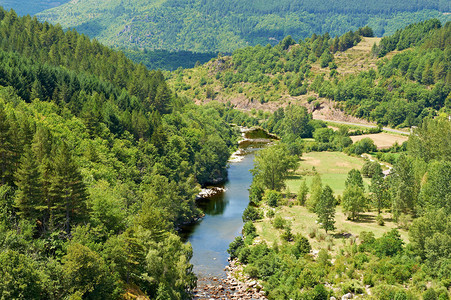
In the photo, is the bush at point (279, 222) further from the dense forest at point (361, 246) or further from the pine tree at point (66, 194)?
the pine tree at point (66, 194)

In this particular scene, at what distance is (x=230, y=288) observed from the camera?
7325cm

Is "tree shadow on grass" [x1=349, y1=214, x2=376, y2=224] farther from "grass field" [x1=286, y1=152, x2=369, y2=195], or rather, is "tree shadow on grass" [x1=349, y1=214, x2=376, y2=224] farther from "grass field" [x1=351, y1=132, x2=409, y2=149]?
"grass field" [x1=351, y1=132, x2=409, y2=149]

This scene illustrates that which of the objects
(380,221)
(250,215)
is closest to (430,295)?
(380,221)

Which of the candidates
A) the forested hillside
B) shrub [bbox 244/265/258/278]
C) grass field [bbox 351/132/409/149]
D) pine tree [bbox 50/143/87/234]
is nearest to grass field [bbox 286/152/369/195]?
grass field [bbox 351/132/409/149]

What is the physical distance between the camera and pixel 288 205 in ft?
366

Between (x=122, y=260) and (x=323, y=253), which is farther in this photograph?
(x=323, y=253)

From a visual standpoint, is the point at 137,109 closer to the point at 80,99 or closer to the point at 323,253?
the point at 80,99

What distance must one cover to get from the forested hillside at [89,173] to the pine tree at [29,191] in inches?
5.7

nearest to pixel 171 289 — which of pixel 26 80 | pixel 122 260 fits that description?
pixel 122 260

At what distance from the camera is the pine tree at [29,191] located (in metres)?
57.9

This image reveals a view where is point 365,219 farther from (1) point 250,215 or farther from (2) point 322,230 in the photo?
(1) point 250,215

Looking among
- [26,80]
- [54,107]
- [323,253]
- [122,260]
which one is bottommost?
[323,253]

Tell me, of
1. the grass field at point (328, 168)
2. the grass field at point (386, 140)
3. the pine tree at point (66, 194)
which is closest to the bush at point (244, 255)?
the pine tree at point (66, 194)

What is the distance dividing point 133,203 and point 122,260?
95.5ft
